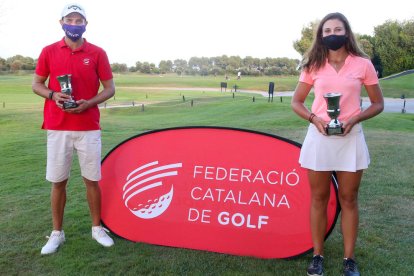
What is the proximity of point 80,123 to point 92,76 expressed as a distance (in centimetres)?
40

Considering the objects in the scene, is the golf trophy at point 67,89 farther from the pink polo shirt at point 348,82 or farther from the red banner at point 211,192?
the pink polo shirt at point 348,82

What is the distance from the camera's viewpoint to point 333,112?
3.02 metres

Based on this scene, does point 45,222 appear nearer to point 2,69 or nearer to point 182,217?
point 182,217

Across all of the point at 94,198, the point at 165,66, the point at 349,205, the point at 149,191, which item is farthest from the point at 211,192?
the point at 165,66

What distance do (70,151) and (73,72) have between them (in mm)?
671

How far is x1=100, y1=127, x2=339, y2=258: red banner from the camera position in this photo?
374cm

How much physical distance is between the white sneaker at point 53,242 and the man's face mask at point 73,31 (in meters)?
1.68

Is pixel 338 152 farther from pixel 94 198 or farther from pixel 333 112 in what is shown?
pixel 94 198

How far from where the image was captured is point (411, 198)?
214 inches

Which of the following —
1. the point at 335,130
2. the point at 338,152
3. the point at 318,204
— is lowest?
the point at 318,204

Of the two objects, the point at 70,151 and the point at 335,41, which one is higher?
the point at 335,41

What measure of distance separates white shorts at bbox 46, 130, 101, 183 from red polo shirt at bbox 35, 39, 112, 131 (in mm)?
63

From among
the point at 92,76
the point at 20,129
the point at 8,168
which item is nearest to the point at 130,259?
the point at 92,76

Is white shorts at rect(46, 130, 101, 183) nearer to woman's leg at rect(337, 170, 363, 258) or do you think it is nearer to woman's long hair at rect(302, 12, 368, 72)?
woman's long hair at rect(302, 12, 368, 72)
